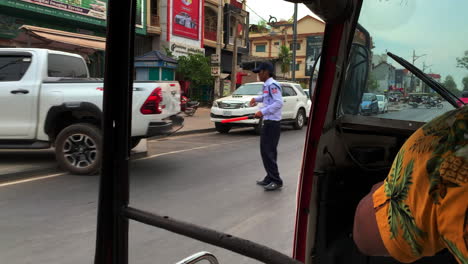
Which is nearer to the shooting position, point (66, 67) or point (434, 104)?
point (434, 104)

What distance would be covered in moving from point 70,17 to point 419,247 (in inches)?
594

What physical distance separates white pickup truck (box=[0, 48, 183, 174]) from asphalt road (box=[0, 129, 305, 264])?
48 cm

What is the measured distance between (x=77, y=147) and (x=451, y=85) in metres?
5.73

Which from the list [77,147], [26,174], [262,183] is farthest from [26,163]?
[262,183]

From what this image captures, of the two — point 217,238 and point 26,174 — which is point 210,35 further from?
point 217,238

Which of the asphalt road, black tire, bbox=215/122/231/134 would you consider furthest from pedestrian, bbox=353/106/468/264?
black tire, bbox=215/122/231/134

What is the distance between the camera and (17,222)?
394 cm

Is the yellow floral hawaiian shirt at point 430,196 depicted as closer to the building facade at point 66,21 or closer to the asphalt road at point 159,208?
the asphalt road at point 159,208

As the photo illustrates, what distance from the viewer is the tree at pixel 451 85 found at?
150cm

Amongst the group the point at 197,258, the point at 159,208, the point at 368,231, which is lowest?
the point at 159,208

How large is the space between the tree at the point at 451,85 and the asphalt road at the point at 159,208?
222 cm

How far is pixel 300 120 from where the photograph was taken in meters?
13.7

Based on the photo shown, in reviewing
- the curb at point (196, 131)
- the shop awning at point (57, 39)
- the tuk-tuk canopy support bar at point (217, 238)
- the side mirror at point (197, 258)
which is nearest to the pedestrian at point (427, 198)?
the tuk-tuk canopy support bar at point (217, 238)

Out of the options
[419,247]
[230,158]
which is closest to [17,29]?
[230,158]
